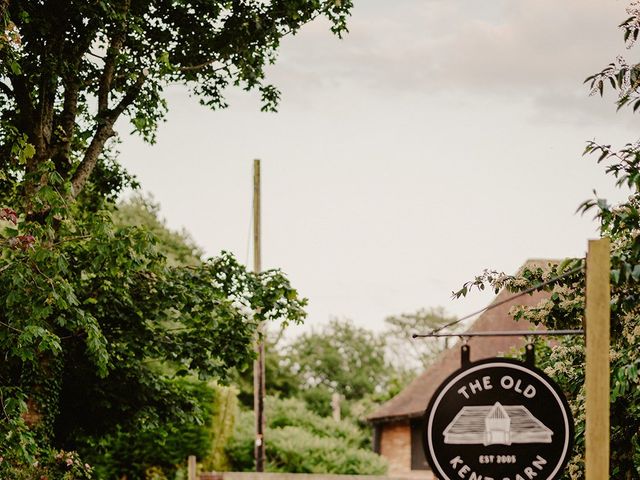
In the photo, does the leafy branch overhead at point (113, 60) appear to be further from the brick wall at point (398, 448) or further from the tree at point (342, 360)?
the tree at point (342, 360)

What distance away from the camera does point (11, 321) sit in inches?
447

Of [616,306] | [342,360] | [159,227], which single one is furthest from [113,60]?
[342,360]

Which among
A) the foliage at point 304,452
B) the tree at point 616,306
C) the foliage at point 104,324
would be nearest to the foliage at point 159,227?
the foliage at point 304,452

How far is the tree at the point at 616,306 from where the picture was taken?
707 centimetres

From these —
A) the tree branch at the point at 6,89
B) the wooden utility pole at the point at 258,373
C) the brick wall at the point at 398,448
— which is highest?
the tree branch at the point at 6,89

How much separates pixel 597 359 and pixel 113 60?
35.2 ft

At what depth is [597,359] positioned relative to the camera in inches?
236

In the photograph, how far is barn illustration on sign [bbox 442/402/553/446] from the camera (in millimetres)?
6211

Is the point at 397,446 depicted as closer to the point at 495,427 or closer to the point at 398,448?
the point at 398,448

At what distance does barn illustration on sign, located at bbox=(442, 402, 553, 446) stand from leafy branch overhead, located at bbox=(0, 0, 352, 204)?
8507 millimetres

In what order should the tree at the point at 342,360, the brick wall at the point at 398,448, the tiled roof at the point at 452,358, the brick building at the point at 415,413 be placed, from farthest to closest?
the tree at the point at 342,360 < the brick wall at the point at 398,448 < the brick building at the point at 415,413 < the tiled roof at the point at 452,358

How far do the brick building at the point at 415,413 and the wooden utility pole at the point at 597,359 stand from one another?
20.5m

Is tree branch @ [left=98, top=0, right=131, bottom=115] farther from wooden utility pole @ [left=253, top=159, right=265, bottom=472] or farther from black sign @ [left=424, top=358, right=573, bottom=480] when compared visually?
black sign @ [left=424, top=358, right=573, bottom=480]

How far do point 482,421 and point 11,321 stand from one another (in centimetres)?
687
